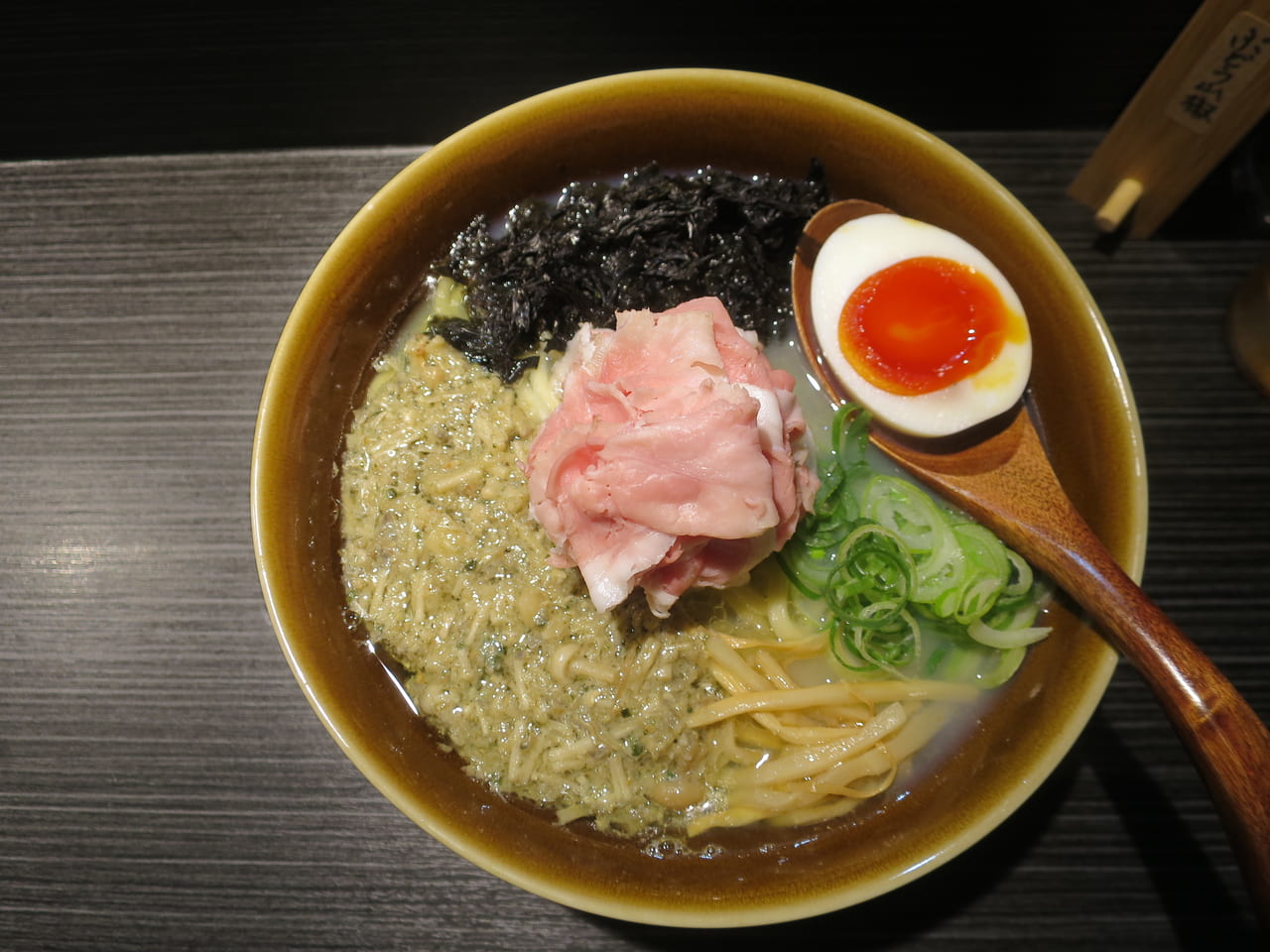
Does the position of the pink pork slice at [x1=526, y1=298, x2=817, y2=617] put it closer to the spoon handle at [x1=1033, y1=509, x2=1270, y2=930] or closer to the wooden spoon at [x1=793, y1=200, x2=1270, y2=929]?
the wooden spoon at [x1=793, y1=200, x2=1270, y2=929]

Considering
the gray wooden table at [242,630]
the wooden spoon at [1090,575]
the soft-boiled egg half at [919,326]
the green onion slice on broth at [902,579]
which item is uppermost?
the soft-boiled egg half at [919,326]

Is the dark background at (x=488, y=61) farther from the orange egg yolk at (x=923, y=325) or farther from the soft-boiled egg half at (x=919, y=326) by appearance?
the orange egg yolk at (x=923, y=325)

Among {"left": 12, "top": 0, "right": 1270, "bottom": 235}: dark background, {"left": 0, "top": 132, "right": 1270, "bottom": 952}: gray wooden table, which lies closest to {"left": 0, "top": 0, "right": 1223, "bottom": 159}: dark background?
{"left": 12, "top": 0, "right": 1270, "bottom": 235}: dark background

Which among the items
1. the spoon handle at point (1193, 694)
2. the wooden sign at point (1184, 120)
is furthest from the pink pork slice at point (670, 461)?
the wooden sign at point (1184, 120)

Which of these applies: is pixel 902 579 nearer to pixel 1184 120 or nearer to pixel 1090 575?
pixel 1090 575

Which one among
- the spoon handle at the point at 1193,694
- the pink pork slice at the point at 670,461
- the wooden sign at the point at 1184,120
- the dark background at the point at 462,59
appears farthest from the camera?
the dark background at the point at 462,59

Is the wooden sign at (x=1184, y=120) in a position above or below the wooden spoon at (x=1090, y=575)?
above
